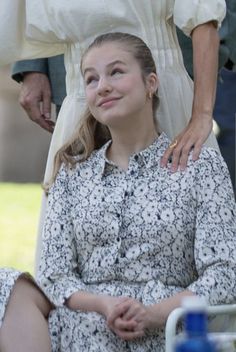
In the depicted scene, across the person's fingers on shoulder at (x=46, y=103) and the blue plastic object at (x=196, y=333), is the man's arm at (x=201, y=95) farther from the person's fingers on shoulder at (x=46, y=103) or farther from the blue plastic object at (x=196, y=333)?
the blue plastic object at (x=196, y=333)

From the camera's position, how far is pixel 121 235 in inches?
159

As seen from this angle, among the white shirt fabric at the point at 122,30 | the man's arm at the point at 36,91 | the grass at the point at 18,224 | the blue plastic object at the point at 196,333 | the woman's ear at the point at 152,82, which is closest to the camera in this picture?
the blue plastic object at the point at 196,333

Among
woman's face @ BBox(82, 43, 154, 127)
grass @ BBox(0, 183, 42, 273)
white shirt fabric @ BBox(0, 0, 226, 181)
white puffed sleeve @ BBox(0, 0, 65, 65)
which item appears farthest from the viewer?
grass @ BBox(0, 183, 42, 273)

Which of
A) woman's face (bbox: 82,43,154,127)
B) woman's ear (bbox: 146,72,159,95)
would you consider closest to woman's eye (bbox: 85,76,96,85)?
woman's face (bbox: 82,43,154,127)

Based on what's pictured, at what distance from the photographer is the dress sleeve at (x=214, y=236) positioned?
3.89 meters

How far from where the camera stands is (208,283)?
3883mm

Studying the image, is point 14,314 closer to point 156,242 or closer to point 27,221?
point 156,242

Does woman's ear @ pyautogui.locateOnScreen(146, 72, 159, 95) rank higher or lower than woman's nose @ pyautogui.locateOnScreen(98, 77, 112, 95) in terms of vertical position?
higher

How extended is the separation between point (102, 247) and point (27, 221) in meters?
6.43

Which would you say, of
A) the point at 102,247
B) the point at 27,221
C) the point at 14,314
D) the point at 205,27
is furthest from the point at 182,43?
the point at 27,221

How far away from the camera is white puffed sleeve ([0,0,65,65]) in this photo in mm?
4609

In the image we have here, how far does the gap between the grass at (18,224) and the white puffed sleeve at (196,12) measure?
368cm

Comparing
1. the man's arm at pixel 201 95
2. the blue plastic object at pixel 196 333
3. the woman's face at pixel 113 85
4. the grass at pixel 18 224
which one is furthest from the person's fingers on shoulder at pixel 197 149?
the grass at pixel 18 224

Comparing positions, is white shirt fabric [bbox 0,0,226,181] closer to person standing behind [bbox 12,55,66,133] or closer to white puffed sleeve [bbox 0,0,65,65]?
white puffed sleeve [bbox 0,0,65,65]
